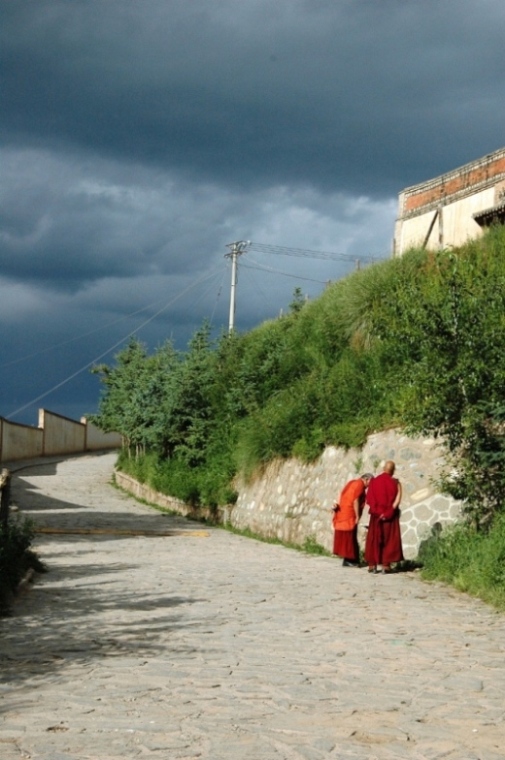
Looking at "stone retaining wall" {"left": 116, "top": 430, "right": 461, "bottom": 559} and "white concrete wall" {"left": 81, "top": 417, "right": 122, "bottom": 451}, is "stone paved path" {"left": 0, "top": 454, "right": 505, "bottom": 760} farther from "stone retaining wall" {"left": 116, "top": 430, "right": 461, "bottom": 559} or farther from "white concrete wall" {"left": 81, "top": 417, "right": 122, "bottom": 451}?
"white concrete wall" {"left": 81, "top": 417, "right": 122, "bottom": 451}

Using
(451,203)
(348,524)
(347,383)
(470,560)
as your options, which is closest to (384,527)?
(348,524)

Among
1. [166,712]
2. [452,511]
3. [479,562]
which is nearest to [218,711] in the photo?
[166,712]

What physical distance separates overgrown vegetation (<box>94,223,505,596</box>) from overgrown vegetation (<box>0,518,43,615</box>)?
5800 mm

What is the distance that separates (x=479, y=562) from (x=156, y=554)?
6.67 meters

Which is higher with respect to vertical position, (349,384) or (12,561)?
(349,384)

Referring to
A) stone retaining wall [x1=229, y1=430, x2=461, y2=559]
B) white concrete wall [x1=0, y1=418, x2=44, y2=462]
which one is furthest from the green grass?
white concrete wall [x1=0, y1=418, x2=44, y2=462]

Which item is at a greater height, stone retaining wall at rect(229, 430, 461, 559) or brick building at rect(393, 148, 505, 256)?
brick building at rect(393, 148, 505, 256)

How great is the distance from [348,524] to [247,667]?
874 cm

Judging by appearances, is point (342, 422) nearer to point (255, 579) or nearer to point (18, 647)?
point (255, 579)

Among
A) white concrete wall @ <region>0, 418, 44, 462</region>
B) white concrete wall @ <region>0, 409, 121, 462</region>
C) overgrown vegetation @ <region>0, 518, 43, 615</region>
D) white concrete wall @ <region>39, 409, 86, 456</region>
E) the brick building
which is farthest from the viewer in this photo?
white concrete wall @ <region>39, 409, 86, 456</region>

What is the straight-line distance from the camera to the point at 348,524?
→ 15984 mm

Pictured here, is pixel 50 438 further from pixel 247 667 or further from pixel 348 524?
pixel 247 667

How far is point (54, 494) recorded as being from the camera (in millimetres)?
32125

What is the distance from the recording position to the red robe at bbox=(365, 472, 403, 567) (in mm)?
14797
